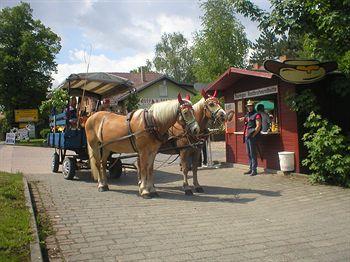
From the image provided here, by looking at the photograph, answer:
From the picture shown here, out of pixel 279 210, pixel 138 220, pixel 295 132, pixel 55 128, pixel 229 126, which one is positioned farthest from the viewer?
pixel 229 126

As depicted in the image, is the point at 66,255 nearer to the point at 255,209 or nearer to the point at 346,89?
the point at 255,209

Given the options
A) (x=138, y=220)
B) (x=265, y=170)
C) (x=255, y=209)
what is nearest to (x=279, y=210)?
(x=255, y=209)

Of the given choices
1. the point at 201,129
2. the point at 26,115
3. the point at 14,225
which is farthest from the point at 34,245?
the point at 26,115

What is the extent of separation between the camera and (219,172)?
41.9 ft

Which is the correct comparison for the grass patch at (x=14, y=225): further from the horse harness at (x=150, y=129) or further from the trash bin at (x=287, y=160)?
the trash bin at (x=287, y=160)

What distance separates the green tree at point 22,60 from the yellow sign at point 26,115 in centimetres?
111

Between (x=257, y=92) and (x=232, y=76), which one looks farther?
(x=232, y=76)

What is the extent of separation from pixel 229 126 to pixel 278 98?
2.95 metres

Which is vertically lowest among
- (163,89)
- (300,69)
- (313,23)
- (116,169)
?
(116,169)

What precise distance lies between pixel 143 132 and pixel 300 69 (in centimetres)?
420

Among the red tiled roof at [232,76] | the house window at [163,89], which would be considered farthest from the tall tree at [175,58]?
the red tiled roof at [232,76]

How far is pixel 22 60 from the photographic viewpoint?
1754 inches

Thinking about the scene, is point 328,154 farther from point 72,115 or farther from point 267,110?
point 72,115

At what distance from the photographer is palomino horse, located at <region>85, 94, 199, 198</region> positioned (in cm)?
857
